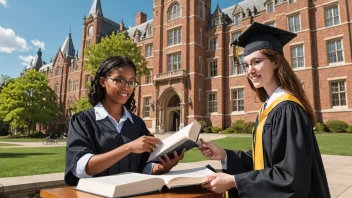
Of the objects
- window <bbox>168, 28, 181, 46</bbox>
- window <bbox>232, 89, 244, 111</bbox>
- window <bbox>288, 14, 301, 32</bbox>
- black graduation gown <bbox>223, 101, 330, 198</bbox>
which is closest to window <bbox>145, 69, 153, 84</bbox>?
window <bbox>168, 28, 181, 46</bbox>

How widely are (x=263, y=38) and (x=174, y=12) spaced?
29.0m

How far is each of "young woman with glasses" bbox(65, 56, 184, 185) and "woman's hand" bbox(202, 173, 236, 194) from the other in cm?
44

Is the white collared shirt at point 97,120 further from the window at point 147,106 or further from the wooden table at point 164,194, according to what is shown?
the window at point 147,106

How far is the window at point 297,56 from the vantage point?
22.7 meters

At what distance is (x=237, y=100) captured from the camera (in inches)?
1024

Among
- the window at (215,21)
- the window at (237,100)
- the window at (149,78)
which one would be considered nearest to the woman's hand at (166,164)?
the window at (237,100)

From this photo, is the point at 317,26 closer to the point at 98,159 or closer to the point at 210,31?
the point at 210,31

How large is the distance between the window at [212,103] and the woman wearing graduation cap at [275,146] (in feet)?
82.0

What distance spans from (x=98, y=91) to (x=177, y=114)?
27.9 meters

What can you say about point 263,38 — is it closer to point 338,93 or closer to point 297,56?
point 338,93

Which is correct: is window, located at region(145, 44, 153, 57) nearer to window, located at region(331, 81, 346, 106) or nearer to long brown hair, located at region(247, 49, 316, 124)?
window, located at region(331, 81, 346, 106)

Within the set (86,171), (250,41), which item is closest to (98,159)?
(86,171)

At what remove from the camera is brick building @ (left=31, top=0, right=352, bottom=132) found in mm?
21156

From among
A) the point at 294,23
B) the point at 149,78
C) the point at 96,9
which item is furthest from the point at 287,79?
the point at 96,9
